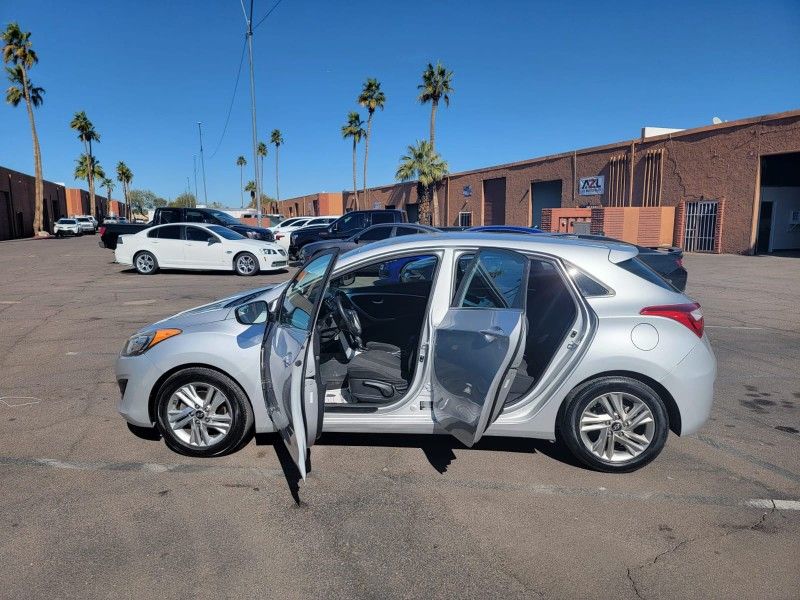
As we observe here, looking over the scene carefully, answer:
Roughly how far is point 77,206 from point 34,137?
102 feet

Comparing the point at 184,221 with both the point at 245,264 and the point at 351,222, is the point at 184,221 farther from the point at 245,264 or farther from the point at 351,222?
the point at 351,222

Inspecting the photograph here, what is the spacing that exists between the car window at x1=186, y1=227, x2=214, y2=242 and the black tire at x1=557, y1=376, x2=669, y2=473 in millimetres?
14135

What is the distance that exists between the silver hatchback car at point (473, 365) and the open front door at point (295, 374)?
2 cm

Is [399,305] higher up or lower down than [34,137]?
A: lower down

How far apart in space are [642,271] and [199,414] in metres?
3.24

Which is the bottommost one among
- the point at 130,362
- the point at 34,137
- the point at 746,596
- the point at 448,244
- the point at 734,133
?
the point at 746,596

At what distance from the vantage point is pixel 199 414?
3869 millimetres

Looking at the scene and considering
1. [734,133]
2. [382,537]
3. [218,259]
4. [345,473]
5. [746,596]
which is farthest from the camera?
[734,133]

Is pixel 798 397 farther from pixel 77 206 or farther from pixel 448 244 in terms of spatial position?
pixel 77 206

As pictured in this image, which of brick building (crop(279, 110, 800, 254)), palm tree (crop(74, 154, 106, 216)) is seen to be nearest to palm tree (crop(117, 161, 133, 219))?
palm tree (crop(74, 154, 106, 216))

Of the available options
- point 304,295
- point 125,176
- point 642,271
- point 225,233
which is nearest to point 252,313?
point 304,295

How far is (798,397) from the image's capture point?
210 inches

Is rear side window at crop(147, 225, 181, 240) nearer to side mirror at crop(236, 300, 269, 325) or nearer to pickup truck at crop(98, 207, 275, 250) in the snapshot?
pickup truck at crop(98, 207, 275, 250)

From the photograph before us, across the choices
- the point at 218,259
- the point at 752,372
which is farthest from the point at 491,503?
the point at 218,259
